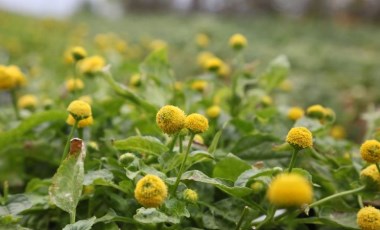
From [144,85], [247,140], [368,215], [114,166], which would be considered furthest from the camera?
[144,85]

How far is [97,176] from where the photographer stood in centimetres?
120

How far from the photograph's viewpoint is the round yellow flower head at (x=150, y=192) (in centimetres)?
97

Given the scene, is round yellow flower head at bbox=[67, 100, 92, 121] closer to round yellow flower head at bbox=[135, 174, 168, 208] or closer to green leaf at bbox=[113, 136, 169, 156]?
green leaf at bbox=[113, 136, 169, 156]

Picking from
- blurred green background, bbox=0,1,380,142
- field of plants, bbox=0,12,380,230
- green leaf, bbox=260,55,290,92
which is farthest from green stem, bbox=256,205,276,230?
blurred green background, bbox=0,1,380,142

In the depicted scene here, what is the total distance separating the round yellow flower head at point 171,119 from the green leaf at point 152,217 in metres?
0.18

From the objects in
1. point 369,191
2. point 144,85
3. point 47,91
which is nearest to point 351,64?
point 47,91

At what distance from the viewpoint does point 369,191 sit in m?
1.13

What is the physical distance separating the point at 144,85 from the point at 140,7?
1786 centimetres

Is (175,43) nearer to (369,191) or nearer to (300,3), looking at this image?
(369,191)

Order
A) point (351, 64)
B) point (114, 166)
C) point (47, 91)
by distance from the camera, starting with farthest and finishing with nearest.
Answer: point (351, 64), point (47, 91), point (114, 166)

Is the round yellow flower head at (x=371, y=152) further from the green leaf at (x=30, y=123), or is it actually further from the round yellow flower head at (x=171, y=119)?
the green leaf at (x=30, y=123)

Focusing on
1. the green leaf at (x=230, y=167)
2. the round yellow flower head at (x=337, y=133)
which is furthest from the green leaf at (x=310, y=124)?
the round yellow flower head at (x=337, y=133)

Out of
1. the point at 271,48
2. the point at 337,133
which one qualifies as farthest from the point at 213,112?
the point at 271,48

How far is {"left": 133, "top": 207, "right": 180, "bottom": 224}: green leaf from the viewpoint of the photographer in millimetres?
1048
